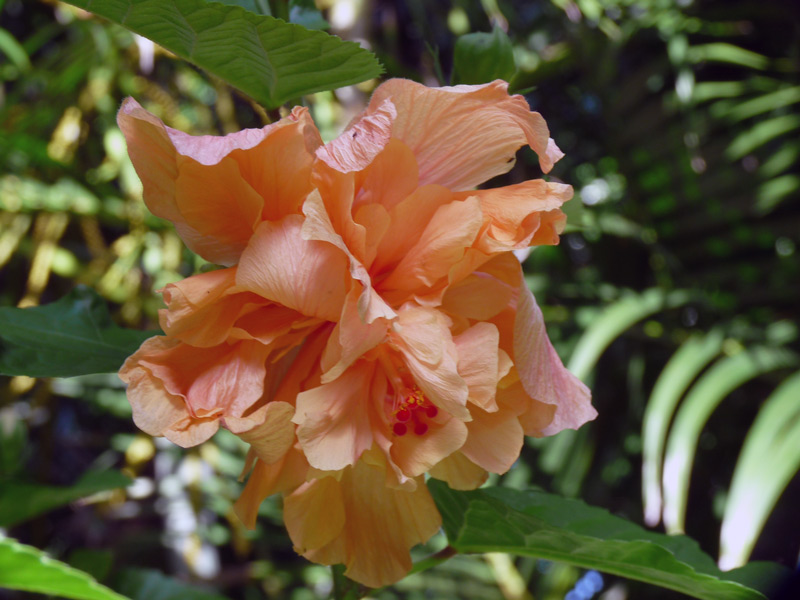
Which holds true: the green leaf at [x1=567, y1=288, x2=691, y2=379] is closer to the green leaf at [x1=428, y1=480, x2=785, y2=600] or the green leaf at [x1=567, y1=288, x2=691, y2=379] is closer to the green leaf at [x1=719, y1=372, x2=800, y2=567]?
the green leaf at [x1=719, y1=372, x2=800, y2=567]

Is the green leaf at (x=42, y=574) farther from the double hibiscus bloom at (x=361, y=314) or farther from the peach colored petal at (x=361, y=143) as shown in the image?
the peach colored petal at (x=361, y=143)

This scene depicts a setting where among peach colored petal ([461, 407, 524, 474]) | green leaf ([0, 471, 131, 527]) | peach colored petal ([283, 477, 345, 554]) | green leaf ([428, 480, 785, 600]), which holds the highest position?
peach colored petal ([461, 407, 524, 474])

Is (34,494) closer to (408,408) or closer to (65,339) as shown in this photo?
(65,339)

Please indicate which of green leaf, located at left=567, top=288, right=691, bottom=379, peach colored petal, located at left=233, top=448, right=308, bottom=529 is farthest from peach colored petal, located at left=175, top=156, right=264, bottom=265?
green leaf, located at left=567, top=288, right=691, bottom=379

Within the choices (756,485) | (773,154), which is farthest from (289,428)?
(773,154)

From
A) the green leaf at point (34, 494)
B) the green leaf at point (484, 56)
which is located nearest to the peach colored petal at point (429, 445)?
the green leaf at point (484, 56)
